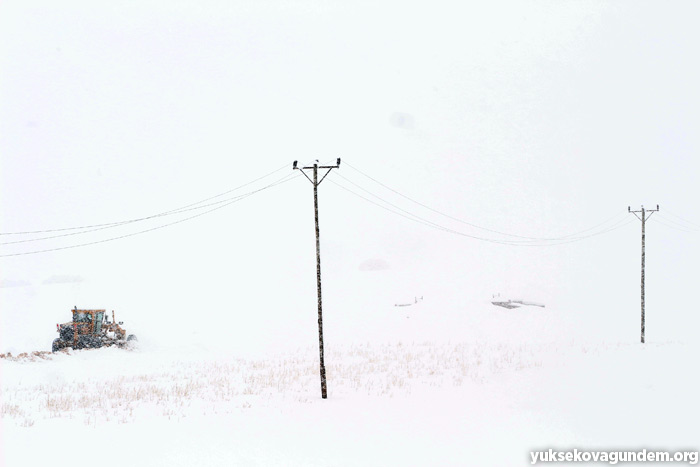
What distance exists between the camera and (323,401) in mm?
17484

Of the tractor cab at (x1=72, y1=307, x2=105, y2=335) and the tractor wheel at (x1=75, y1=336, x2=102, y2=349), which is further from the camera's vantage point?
the tractor cab at (x1=72, y1=307, x2=105, y2=335)

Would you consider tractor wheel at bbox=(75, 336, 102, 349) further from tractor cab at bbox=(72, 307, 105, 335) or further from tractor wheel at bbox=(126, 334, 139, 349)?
tractor wheel at bbox=(126, 334, 139, 349)

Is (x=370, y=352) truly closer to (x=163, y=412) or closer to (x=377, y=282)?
(x=163, y=412)

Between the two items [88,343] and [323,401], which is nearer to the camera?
[323,401]

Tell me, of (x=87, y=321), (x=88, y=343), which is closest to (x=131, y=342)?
(x=88, y=343)

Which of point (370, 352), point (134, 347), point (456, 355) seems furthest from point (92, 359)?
point (456, 355)

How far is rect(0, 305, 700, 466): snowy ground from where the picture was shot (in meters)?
11.9

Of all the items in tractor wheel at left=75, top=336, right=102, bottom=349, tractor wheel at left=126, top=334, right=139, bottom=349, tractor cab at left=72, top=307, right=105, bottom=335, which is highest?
tractor cab at left=72, top=307, right=105, bottom=335

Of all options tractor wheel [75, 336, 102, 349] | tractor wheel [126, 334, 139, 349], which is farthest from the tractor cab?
tractor wheel [126, 334, 139, 349]

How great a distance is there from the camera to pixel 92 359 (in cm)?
3016

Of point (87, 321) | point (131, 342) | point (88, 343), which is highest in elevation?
point (87, 321)

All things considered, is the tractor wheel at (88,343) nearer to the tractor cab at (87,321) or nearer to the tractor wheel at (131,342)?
the tractor cab at (87,321)

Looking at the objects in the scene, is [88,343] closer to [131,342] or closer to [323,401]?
[131,342]

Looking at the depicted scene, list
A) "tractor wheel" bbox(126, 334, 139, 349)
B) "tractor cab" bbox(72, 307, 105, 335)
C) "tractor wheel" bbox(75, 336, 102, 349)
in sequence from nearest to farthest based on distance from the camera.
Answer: "tractor wheel" bbox(75, 336, 102, 349), "tractor cab" bbox(72, 307, 105, 335), "tractor wheel" bbox(126, 334, 139, 349)
